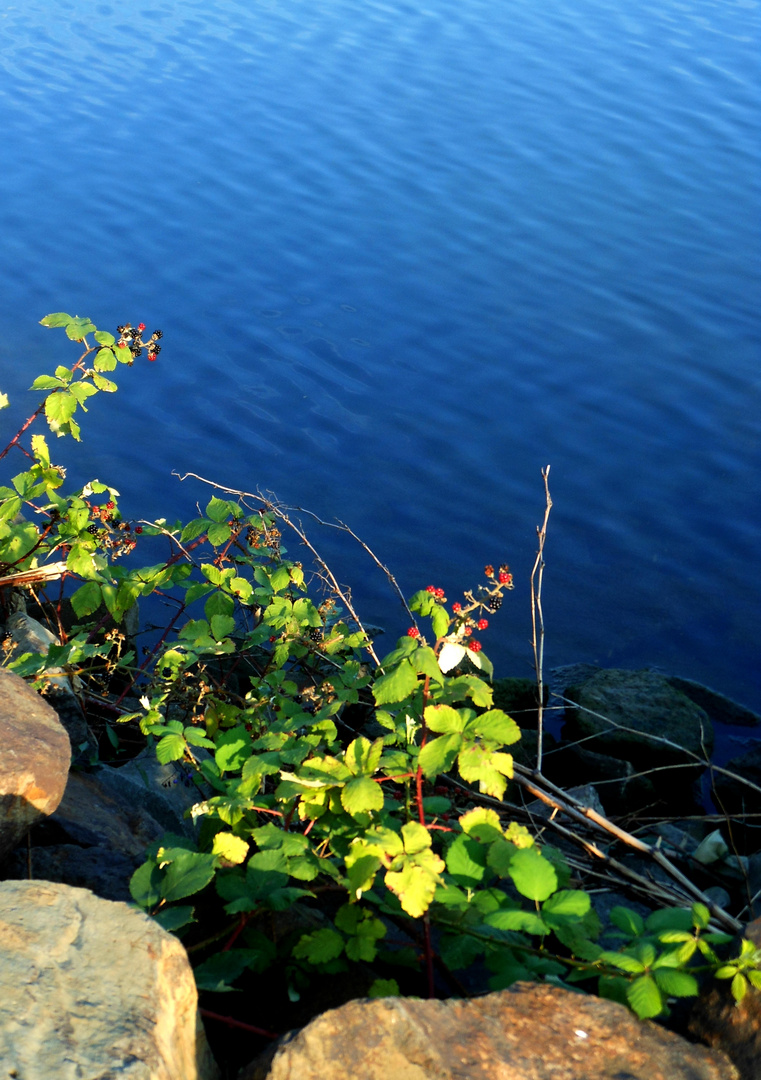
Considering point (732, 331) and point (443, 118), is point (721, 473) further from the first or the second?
point (443, 118)

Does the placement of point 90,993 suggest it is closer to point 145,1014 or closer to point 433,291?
point 145,1014

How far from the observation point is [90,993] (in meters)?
1.77

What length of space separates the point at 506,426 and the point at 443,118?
6.51 m

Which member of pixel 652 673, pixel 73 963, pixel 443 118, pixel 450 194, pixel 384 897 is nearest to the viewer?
pixel 73 963

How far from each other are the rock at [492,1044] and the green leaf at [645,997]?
0.12ft

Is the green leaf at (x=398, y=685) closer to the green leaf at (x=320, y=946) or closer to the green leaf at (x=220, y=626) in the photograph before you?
the green leaf at (x=320, y=946)

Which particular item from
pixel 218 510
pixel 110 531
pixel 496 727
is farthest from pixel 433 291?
pixel 496 727

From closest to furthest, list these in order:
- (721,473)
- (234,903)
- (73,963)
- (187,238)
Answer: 1. (73,963)
2. (234,903)
3. (721,473)
4. (187,238)

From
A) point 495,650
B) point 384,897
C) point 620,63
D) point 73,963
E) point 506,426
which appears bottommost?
point 495,650

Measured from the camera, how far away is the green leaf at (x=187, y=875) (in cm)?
214

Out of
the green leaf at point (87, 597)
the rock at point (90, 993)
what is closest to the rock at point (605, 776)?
the green leaf at point (87, 597)

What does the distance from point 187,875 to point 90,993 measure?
0.42 metres

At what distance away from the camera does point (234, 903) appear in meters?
2.19

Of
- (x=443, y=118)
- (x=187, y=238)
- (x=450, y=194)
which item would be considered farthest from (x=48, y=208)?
(x=443, y=118)
